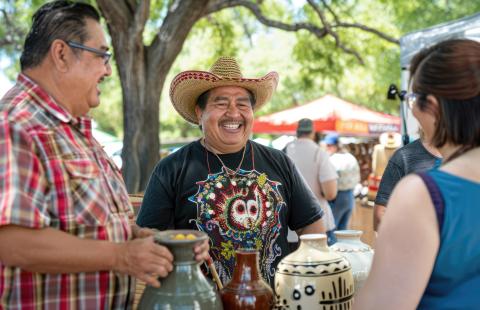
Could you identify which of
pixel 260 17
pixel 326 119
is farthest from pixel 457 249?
pixel 326 119

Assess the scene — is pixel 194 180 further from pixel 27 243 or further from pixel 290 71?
pixel 290 71

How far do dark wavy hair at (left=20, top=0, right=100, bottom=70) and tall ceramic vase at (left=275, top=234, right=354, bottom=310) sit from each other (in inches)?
37.1

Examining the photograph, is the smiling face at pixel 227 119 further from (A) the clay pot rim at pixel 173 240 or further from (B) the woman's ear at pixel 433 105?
(B) the woman's ear at pixel 433 105

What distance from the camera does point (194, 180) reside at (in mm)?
2688

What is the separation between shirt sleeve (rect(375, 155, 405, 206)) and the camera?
321cm

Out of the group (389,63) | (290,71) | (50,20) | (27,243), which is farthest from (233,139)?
(290,71)

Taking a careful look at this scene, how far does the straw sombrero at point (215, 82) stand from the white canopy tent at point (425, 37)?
6.57 feet

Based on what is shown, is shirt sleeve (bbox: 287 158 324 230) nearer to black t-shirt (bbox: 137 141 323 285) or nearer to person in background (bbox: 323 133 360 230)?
black t-shirt (bbox: 137 141 323 285)

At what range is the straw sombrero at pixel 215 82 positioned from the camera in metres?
2.75

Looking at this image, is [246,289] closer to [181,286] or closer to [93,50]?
[181,286]

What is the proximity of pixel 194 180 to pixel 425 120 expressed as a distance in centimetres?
133

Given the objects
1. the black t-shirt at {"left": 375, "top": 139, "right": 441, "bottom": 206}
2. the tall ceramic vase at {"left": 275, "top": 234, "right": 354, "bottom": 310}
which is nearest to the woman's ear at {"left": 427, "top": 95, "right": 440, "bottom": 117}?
the tall ceramic vase at {"left": 275, "top": 234, "right": 354, "bottom": 310}

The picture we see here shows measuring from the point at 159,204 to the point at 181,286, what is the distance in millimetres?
1096

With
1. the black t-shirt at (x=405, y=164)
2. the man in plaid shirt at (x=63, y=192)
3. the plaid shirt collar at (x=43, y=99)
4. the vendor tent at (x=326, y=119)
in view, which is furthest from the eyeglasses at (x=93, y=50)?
the vendor tent at (x=326, y=119)
